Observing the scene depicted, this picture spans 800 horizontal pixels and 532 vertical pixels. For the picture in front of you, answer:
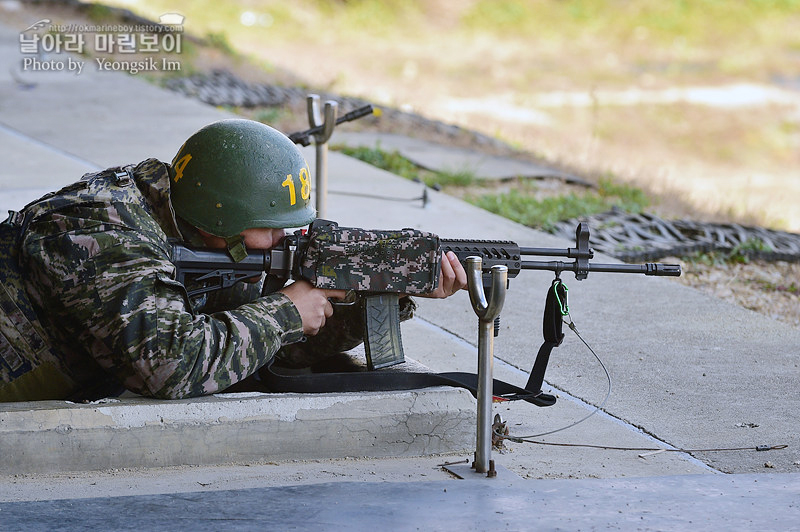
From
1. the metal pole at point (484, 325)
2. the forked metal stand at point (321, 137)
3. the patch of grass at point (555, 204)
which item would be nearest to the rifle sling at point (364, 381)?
the metal pole at point (484, 325)

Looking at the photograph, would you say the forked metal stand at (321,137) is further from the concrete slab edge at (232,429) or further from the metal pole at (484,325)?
the metal pole at (484,325)

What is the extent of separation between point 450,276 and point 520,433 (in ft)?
2.65

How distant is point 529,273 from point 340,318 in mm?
2849

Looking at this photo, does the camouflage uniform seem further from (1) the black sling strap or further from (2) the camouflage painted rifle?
(1) the black sling strap

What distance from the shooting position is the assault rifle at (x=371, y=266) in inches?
139

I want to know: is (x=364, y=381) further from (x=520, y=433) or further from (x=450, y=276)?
(x=520, y=433)

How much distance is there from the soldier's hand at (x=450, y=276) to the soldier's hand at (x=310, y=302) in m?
0.35

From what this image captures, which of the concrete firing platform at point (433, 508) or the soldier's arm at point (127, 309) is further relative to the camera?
the soldier's arm at point (127, 309)

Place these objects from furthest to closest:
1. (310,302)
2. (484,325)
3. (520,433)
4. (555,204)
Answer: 1. (555,204)
2. (520,433)
3. (310,302)
4. (484,325)

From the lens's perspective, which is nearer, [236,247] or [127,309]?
[127,309]

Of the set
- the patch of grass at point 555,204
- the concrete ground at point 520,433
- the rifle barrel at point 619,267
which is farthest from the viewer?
the patch of grass at point 555,204

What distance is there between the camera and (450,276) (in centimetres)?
372

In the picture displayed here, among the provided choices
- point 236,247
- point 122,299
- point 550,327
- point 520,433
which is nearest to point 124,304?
point 122,299

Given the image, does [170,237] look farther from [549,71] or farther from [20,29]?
[549,71]
